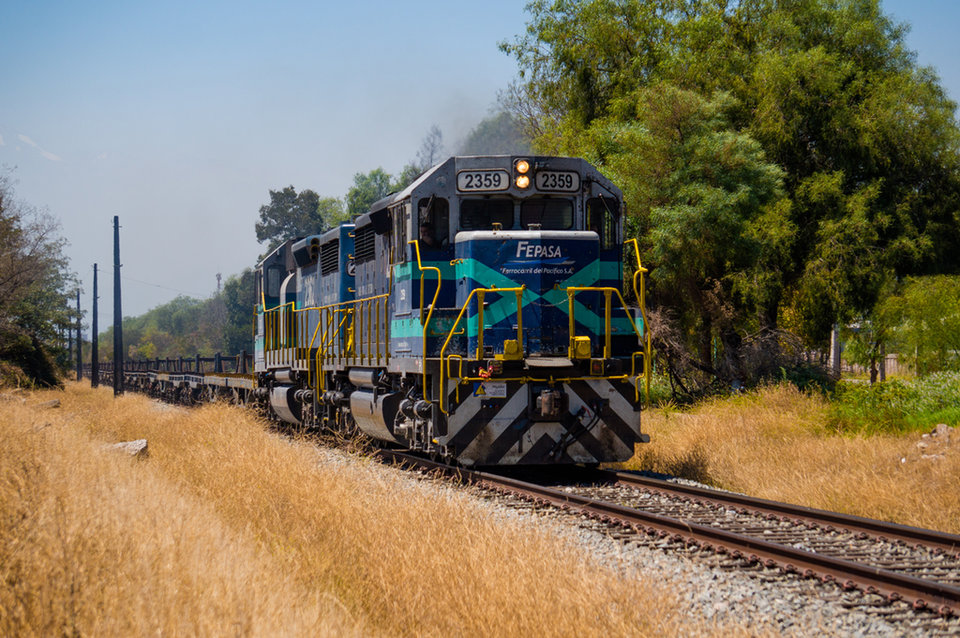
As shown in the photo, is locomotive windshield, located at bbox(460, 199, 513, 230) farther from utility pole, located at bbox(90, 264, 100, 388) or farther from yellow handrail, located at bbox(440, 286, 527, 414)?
utility pole, located at bbox(90, 264, 100, 388)

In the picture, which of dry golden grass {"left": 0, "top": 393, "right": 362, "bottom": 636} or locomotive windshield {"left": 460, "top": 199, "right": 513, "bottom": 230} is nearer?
dry golden grass {"left": 0, "top": 393, "right": 362, "bottom": 636}

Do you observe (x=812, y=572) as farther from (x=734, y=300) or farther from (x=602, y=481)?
(x=734, y=300)

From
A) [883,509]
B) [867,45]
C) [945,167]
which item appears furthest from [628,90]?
[883,509]

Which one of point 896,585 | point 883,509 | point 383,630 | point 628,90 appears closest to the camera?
point 383,630

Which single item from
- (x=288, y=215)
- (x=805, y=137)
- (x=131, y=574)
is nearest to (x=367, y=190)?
(x=288, y=215)

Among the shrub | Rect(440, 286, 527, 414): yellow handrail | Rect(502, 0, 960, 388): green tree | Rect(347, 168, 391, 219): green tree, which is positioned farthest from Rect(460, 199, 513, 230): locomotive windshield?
Rect(347, 168, 391, 219): green tree

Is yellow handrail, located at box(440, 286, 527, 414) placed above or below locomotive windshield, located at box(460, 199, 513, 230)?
below

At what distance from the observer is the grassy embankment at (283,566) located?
4016 mm

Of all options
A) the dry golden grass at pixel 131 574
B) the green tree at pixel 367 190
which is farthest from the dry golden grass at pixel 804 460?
the green tree at pixel 367 190

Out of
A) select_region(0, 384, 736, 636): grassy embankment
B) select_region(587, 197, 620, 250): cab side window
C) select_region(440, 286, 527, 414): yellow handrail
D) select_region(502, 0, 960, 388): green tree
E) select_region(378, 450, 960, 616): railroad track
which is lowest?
select_region(378, 450, 960, 616): railroad track

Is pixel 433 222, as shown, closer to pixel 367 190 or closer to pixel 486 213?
pixel 486 213

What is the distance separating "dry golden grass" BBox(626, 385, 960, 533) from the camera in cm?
769

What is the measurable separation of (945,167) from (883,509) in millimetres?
14822

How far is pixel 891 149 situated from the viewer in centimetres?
1955
